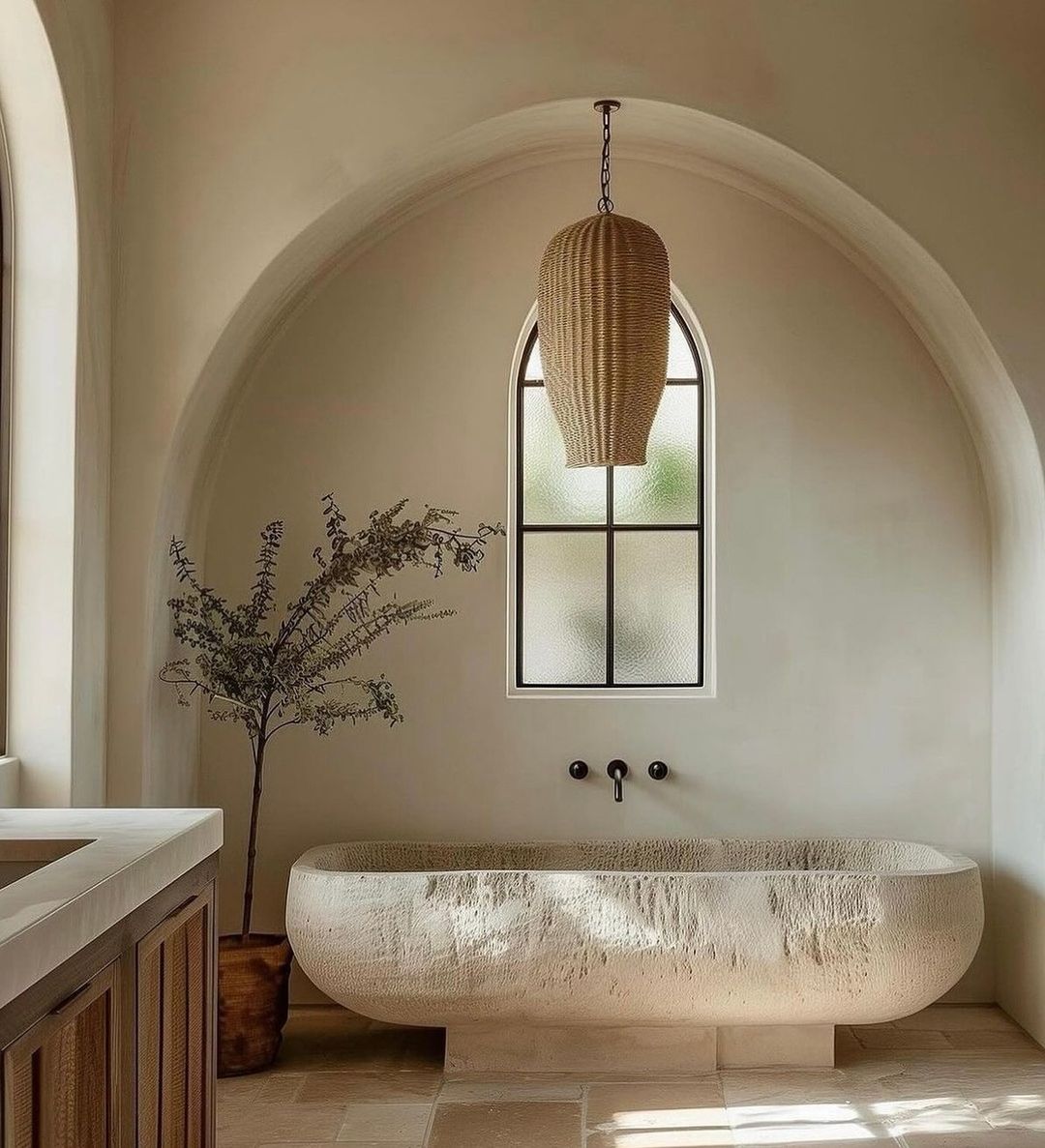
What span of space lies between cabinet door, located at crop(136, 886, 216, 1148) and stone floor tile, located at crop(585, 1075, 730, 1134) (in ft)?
4.61

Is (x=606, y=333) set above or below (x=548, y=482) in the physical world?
above

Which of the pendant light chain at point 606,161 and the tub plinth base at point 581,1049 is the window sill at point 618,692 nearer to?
the tub plinth base at point 581,1049

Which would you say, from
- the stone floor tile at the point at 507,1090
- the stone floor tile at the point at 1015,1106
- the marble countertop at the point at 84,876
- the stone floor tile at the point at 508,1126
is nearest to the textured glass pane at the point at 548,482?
the stone floor tile at the point at 507,1090

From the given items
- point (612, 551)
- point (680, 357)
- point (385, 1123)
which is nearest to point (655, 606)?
point (612, 551)

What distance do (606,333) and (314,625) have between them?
1474 millimetres

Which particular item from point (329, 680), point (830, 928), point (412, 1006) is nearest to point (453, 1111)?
point (412, 1006)

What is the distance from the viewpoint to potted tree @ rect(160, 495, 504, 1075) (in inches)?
158

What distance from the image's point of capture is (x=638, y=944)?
375 centimetres

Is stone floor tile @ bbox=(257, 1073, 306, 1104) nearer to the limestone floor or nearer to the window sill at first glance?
the limestone floor

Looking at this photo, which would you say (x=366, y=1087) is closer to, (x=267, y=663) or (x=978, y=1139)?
(x=267, y=663)

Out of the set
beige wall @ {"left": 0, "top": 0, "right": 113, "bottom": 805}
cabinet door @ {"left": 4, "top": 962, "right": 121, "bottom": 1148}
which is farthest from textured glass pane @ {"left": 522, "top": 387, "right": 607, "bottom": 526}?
cabinet door @ {"left": 4, "top": 962, "right": 121, "bottom": 1148}

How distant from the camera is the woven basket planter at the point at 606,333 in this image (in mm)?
3945

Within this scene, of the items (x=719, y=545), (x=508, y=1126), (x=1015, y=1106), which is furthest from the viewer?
(x=719, y=545)

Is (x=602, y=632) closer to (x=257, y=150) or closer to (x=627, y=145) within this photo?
(x=627, y=145)
